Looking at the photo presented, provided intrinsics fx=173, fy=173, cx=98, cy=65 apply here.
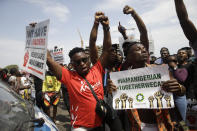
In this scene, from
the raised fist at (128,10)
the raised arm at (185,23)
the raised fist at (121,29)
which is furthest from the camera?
the raised fist at (121,29)

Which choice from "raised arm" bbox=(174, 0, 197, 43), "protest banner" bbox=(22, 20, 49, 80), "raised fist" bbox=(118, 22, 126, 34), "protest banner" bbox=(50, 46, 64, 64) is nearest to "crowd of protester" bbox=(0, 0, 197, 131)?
"raised arm" bbox=(174, 0, 197, 43)

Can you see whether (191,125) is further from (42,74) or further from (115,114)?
(42,74)

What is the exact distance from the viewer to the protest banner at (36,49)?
2.38 m

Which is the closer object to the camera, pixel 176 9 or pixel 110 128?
pixel 176 9

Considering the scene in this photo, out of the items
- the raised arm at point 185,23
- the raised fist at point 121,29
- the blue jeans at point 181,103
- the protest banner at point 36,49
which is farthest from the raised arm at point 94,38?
the blue jeans at point 181,103

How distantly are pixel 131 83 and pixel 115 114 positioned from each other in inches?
28.7

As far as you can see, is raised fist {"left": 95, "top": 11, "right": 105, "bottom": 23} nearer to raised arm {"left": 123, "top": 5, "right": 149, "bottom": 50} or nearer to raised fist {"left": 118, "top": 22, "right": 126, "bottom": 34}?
raised arm {"left": 123, "top": 5, "right": 149, "bottom": 50}

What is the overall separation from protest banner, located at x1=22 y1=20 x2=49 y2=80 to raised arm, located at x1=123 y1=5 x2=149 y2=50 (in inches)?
46.2

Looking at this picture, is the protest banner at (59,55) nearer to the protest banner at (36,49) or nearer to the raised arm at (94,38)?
the protest banner at (36,49)

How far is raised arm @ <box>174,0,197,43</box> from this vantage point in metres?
1.86

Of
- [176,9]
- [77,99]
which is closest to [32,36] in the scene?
[77,99]

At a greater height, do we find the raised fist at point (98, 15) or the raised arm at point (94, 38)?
the raised fist at point (98, 15)

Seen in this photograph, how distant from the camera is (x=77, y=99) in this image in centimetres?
221

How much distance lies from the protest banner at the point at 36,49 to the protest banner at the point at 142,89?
1.02 metres
